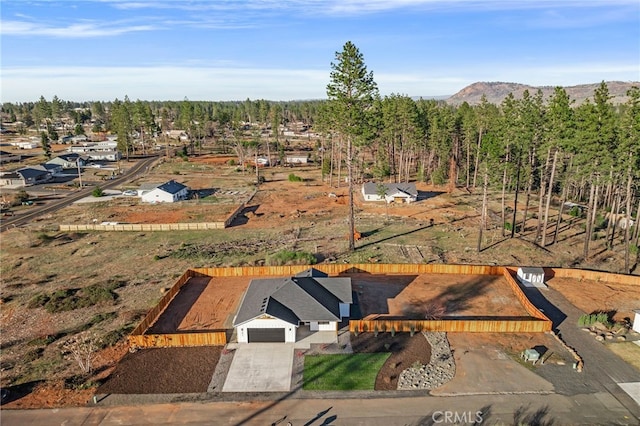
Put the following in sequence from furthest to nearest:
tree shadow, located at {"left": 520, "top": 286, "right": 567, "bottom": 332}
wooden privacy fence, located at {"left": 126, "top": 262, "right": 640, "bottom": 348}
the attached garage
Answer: tree shadow, located at {"left": 520, "top": 286, "right": 567, "bottom": 332}, the attached garage, wooden privacy fence, located at {"left": 126, "top": 262, "right": 640, "bottom": 348}

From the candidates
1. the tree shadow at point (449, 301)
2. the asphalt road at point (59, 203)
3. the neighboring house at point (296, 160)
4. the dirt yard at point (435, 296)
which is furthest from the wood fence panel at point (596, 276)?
the neighboring house at point (296, 160)

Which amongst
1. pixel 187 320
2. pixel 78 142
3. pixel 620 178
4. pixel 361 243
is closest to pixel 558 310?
pixel 620 178

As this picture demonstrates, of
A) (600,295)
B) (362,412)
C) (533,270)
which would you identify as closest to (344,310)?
(362,412)

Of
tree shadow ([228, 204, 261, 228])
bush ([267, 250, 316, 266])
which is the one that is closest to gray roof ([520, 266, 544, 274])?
bush ([267, 250, 316, 266])

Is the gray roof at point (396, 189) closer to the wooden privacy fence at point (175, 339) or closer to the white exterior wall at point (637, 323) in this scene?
the white exterior wall at point (637, 323)

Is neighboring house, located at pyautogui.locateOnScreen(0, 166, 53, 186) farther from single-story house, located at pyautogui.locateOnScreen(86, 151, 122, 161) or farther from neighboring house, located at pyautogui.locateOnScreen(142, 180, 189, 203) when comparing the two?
neighboring house, located at pyautogui.locateOnScreen(142, 180, 189, 203)

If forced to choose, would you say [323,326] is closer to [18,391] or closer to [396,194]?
[18,391]

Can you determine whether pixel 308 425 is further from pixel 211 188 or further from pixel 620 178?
pixel 211 188
